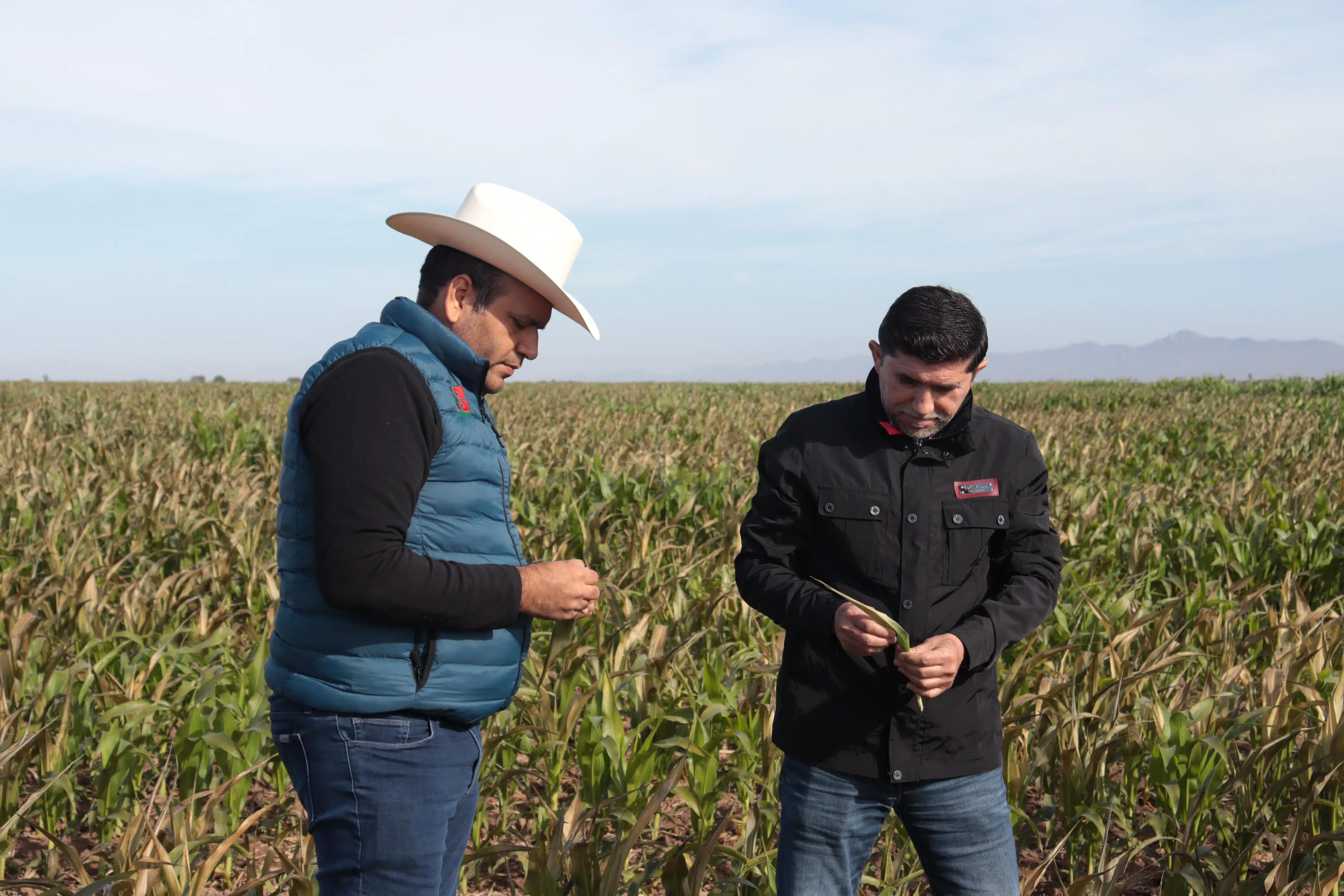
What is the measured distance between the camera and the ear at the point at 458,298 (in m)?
1.98

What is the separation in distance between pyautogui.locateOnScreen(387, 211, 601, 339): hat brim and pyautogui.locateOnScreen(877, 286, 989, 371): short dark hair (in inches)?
25.2

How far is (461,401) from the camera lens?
190 cm

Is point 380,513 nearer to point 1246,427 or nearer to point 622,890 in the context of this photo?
point 622,890

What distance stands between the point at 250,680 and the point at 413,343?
8.17 feet

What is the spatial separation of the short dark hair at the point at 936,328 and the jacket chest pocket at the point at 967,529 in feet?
0.95

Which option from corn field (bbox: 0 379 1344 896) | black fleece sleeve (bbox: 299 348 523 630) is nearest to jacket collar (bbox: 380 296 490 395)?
black fleece sleeve (bbox: 299 348 523 630)

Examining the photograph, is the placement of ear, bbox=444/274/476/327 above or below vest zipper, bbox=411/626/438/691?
above

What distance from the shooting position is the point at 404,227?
2.24 metres

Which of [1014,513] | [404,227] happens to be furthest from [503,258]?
[1014,513]

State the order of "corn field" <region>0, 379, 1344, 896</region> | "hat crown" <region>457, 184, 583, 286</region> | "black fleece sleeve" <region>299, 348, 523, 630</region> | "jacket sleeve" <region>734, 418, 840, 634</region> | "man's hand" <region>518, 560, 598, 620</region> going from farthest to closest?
"corn field" <region>0, 379, 1344, 896</region> → "jacket sleeve" <region>734, 418, 840, 634</region> → "hat crown" <region>457, 184, 583, 286</region> → "man's hand" <region>518, 560, 598, 620</region> → "black fleece sleeve" <region>299, 348, 523, 630</region>

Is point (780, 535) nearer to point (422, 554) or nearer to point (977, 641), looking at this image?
point (977, 641)

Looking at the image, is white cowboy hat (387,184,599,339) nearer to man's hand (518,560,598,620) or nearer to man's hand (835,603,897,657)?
man's hand (518,560,598,620)

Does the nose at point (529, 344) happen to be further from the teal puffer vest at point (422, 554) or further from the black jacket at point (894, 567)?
the black jacket at point (894, 567)

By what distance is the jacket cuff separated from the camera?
81.1 inches
